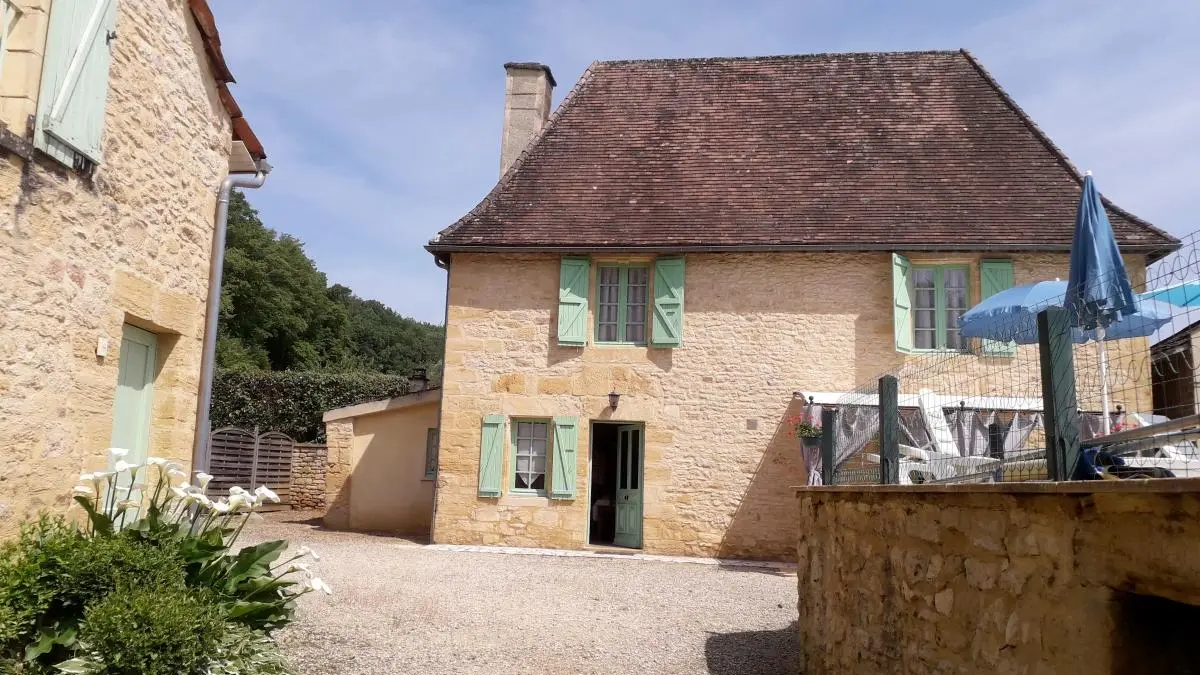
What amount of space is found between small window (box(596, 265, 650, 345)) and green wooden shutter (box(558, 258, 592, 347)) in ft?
0.96

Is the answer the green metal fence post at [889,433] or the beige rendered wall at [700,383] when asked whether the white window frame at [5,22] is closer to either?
the green metal fence post at [889,433]

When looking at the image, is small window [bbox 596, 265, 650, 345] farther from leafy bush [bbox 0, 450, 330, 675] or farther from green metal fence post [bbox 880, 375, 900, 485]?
leafy bush [bbox 0, 450, 330, 675]

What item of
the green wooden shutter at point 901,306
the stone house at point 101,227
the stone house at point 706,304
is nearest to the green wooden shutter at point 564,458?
the stone house at point 706,304

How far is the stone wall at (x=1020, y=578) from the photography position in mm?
2355

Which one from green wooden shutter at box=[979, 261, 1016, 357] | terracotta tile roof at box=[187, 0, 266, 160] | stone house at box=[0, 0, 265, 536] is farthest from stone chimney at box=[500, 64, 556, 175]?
stone house at box=[0, 0, 265, 536]

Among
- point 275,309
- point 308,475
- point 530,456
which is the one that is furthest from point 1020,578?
point 275,309

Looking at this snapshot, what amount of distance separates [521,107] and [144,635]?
12.0 meters

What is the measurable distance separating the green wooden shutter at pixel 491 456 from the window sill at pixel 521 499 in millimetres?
140

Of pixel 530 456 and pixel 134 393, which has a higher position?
pixel 134 393

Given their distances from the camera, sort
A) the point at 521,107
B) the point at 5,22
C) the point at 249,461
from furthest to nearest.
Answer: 1. the point at 249,461
2. the point at 521,107
3. the point at 5,22

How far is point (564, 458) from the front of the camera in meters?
12.2

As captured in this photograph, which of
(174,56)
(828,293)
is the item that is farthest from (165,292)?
(828,293)

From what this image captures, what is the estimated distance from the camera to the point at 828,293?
481 inches

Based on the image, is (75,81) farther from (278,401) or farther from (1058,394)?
(278,401)
